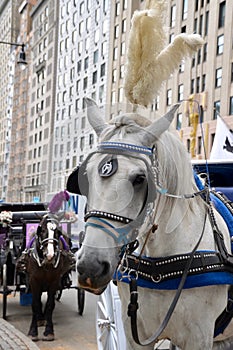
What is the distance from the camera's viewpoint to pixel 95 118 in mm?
2523

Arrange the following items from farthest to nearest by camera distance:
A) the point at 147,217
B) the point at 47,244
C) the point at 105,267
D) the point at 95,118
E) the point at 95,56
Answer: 1. the point at 95,56
2. the point at 47,244
3. the point at 95,118
4. the point at 147,217
5. the point at 105,267

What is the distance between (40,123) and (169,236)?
62105 millimetres

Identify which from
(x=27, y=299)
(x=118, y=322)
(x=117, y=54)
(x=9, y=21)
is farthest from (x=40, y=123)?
(x=118, y=322)

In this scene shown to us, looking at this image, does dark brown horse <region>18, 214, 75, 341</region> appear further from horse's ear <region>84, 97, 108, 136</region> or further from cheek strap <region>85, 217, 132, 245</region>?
cheek strap <region>85, 217, 132, 245</region>

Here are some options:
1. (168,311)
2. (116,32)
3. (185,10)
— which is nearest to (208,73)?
(185,10)

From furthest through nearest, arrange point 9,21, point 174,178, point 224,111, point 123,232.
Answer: point 9,21
point 224,111
point 174,178
point 123,232

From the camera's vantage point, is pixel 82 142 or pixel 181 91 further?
pixel 181 91

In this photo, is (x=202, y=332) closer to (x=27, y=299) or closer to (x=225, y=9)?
(x=27, y=299)

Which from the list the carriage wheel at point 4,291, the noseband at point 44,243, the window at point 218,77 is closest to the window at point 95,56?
the window at point 218,77

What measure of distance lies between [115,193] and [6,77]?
9313 cm

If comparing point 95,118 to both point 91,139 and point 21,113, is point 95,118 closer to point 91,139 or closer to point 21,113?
point 91,139

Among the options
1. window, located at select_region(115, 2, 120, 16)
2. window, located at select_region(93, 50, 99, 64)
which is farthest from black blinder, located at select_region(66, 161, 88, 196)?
window, located at select_region(93, 50, 99, 64)

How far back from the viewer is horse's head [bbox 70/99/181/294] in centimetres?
208

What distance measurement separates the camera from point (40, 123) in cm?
6338
